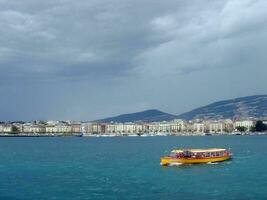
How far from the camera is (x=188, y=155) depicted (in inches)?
3268

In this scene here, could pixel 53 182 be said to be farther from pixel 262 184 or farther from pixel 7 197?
pixel 262 184

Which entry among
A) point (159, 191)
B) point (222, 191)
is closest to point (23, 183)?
point (159, 191)

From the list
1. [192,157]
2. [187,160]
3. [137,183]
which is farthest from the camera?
[192,157]

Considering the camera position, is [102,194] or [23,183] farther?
[23,183]

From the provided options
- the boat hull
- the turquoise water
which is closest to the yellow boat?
the boat hull

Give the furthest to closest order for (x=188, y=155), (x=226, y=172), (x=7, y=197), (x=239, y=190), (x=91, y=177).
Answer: (x=188, y=155)
(x=226, y=172)
(x=91, y=177)
(x=239, y=190)
(x=7, y=197)

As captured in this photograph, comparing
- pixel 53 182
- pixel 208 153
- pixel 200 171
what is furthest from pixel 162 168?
pixel 53 182

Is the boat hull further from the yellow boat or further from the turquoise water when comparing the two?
the turquoise water

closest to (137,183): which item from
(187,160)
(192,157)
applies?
(187,160)

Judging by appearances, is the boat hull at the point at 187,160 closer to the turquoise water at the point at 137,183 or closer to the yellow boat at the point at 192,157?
the yellow boat at the point at 192,157

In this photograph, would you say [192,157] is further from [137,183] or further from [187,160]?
[137,183]

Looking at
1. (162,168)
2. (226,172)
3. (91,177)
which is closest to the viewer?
(91,177)

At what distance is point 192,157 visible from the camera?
273 feet

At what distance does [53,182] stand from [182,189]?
1458 cm
